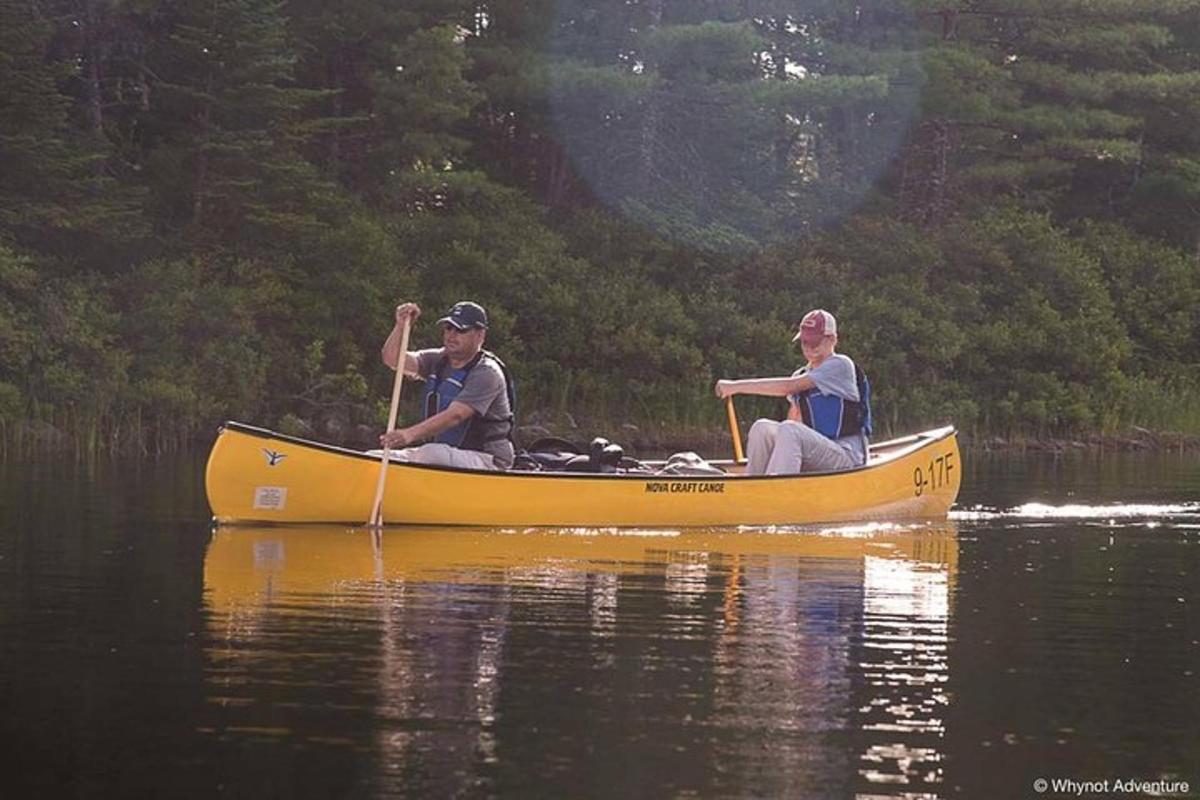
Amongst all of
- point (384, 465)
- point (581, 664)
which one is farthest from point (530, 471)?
point (581, 664)

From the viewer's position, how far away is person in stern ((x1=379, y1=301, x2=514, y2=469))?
14781mm

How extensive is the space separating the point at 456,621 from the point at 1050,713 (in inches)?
111

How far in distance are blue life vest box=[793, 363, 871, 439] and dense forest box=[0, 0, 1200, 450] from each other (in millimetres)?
10098

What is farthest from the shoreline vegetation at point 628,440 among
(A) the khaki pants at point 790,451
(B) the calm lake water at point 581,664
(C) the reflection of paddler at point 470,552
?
(B) the calm lake water at point 581,664

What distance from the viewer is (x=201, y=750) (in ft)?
24.2

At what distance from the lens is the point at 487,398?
14828 mm

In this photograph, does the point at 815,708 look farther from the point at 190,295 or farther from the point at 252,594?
the point at 190,295

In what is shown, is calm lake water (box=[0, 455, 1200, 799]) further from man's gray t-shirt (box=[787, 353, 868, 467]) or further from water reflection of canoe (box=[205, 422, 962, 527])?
man's gray t-shirt (box=[787, 353, 868, 467])

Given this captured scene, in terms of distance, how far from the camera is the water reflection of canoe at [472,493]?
14461mm

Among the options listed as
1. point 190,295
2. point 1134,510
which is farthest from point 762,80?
point 1134,510

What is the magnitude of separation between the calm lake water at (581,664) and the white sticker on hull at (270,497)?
0.70ft

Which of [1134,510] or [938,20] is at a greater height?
[938,20]

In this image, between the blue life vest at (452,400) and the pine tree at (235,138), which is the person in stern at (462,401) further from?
the pine tree at (235,138)

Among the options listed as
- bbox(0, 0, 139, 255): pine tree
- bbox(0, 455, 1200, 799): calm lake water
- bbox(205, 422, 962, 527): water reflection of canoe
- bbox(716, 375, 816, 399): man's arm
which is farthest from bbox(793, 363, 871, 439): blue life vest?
bbox(0, 0, 139, 255): pine tree
